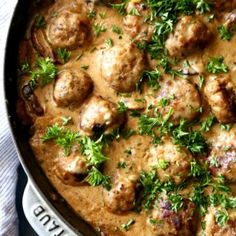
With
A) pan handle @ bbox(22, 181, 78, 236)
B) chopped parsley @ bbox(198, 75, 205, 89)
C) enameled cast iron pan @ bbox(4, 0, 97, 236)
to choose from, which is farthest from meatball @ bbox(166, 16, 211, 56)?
pan handle @ bbox(22, 181, 78, 236)

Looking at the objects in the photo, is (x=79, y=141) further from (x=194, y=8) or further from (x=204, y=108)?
(x=194, y=8)

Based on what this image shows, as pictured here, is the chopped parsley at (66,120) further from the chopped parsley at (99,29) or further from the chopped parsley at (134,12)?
the chopped parsley at (134,12)

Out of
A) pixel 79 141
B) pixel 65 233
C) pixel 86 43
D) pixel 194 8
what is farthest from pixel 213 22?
pixel 65 233

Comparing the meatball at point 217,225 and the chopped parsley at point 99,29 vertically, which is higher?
the chopped parsley at point 99,29

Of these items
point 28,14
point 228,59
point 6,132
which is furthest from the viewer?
point 6,132

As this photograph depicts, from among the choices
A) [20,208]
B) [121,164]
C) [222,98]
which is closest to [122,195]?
[121,164]

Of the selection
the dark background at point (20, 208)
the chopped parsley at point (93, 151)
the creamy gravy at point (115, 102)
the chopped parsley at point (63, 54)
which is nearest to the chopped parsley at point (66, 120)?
the creamy gravy at point (115, 102)
